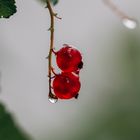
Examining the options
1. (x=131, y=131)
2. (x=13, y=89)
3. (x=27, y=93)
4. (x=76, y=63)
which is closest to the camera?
(x=76, y=63)

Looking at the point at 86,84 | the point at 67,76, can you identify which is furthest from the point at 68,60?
the point at 86,84

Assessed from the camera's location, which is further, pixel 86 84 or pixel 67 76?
pixel 86 84

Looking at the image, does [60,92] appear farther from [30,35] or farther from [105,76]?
[105,76]

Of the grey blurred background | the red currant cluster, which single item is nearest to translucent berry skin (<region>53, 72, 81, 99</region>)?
the red currant cluster

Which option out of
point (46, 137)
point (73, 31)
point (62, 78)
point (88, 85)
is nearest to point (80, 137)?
point (46, 137)

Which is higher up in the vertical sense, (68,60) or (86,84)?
(86,84)

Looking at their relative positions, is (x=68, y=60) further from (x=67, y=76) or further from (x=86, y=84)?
(x=86, y=84)

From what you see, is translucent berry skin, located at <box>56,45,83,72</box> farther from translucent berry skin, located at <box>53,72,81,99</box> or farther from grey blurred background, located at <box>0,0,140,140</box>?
grey blurred background, located at <box>0,0,140,140</box>
